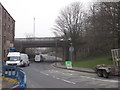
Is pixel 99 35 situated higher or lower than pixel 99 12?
lower

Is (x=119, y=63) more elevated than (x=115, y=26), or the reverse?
(x=115, y=26)

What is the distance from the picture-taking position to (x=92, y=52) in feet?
142

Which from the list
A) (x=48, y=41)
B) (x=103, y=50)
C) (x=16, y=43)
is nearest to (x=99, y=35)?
(x=103, y=50)

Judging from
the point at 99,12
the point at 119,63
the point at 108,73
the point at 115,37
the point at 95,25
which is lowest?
the point at 108,73

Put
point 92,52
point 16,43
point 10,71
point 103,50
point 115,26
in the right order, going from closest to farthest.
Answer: point 10,71, point 115,26, point 103,50, point 92,52, point 16,43

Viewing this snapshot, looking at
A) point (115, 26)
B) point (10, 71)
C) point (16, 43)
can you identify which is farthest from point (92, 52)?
point (10, 71)

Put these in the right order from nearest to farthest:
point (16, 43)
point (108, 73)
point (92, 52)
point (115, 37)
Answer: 1. point (108, 73)
2. point (115, 37)
3. point (92, 52)
4. point (16, 43)

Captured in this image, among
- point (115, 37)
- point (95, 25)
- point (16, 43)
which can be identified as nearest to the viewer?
point (115, 37)

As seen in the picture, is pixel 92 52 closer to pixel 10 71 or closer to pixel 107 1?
pixel 107 1

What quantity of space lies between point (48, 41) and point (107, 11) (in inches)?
1409

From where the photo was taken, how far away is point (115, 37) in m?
25.1

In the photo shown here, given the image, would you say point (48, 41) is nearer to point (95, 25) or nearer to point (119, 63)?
point (95, 25)

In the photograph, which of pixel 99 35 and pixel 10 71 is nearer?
pixel 10 71

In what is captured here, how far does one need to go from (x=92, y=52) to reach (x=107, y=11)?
20.6m
